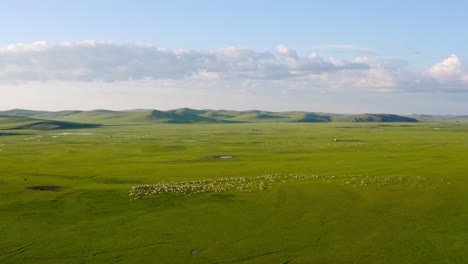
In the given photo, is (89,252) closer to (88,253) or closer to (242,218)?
(88,253)

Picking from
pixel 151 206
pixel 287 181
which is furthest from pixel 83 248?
pixel 287 181

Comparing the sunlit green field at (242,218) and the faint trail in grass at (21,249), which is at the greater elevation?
the sunlit green field at (242,218)

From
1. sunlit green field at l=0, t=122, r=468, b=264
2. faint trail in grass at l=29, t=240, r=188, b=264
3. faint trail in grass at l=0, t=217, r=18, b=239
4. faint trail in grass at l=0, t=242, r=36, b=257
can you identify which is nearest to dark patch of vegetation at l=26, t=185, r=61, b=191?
sunlit green field at l=0, t=122, r=468, b=264

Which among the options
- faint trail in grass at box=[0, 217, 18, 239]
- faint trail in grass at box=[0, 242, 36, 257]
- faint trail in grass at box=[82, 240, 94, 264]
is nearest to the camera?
faint trail in grass at box=[82, 240, 94, 264]

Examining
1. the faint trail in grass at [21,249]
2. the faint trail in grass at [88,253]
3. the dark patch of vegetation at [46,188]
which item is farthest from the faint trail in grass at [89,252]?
the dark patch of vegetation at [46,188]

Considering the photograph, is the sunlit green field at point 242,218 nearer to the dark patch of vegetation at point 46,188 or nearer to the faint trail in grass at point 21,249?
the faint trail in grass at point 21,249

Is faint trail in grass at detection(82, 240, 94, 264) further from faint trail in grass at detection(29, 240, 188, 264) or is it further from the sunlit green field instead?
the sunlit green field

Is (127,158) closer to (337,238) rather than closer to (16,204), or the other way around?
(16,204)

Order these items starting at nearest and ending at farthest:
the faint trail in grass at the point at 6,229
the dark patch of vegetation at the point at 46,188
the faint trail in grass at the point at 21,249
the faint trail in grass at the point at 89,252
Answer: the faint trail in grass at the point at 89,252, the faint trail in grass at the point at 21,249, the faint trail in grass at the point at 6,229, the dark patch of vegetation at the point at 46,188

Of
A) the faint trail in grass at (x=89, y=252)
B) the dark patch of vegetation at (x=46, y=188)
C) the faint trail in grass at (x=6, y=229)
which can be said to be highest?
the dark patch of vegetation at (x=46, y=188)

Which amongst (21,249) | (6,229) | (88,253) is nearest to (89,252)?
(88,253)

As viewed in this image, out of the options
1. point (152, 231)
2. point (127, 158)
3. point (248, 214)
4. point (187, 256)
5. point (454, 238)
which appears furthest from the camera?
point (127, 158)
